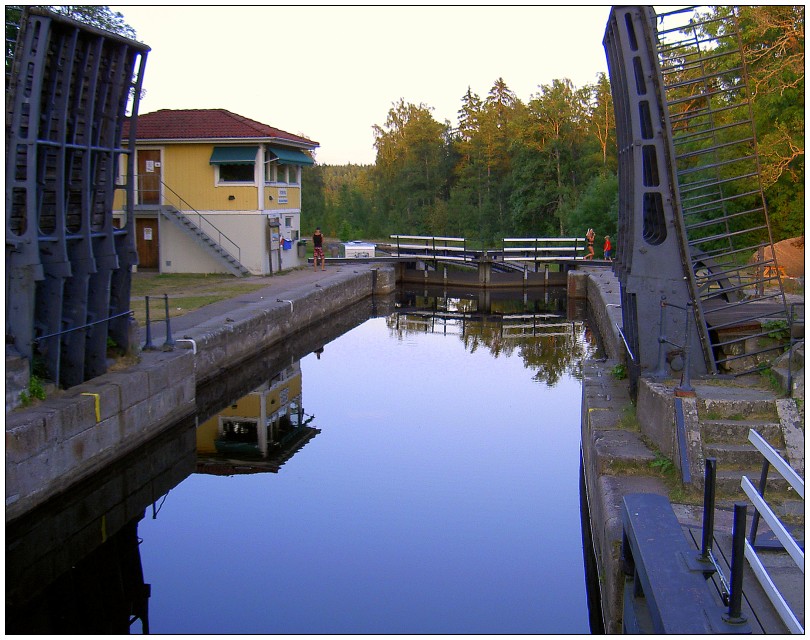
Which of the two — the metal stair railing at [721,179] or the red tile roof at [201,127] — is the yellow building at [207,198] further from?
the metal stair railing at [721,179]

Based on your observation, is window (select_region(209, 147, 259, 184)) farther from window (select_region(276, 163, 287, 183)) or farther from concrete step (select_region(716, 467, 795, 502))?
concrete step (select_region(716, 467, 795, 502))

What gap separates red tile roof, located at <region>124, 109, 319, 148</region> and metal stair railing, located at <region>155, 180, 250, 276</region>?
155 cm

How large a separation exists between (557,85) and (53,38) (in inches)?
1628

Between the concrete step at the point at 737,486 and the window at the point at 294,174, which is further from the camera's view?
the window at the point at 294,174

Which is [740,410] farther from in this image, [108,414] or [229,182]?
[229,182]

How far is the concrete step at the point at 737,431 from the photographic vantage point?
22.8 feet

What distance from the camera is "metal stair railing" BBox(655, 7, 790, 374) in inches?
354

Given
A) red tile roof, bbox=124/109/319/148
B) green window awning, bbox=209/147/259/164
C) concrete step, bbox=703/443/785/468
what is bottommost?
concrete step, bbox=703/443/785/468

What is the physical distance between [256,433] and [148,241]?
46.1 feet

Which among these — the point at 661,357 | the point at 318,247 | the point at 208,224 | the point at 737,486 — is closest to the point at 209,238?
the point at 208,224

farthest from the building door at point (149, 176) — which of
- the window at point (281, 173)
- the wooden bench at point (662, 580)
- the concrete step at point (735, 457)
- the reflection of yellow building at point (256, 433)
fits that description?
the wooden bench at point (662, 580)

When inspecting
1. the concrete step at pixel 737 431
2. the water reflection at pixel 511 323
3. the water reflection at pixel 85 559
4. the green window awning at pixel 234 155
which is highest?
the green window awning at pixel 234 155

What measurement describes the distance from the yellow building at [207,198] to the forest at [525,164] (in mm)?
13012

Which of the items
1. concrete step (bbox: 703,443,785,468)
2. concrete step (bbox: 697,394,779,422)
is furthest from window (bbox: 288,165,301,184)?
concrete step (bbox: 703,443,785,468)
